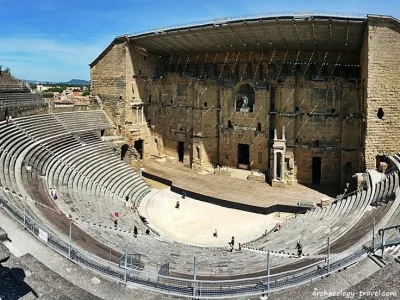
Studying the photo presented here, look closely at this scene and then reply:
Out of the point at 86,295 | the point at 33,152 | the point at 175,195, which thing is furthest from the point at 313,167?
the point at 86,295

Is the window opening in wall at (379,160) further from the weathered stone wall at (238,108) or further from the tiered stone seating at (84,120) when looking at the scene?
the tiered stone seating at (84,120)

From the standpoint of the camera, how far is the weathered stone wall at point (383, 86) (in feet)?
85.0

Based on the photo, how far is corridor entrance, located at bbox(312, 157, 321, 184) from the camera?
34156 millimetres

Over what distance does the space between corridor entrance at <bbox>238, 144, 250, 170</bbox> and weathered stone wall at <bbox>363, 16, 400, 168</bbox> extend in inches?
493

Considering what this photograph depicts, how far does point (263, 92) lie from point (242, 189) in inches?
347

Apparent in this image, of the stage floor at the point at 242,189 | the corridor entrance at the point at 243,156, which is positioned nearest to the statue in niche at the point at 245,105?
the corridor entrance at the point at 243,156

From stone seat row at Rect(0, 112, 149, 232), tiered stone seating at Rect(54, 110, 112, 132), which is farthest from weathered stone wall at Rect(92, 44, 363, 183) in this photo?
stone seat row at Rect(0, 112, 149, 232)

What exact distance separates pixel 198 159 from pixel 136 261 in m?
26.0

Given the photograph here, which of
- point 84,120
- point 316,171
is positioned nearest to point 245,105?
point 316,171

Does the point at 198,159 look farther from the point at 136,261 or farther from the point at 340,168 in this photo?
the point at 136,261

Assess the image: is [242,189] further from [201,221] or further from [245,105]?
[245,105]

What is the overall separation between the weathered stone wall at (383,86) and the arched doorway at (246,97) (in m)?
11.5

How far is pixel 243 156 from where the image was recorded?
125 feet

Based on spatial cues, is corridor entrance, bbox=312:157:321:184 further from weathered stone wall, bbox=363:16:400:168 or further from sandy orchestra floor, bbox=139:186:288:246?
sandy orchestra floor, bbox=139:186:288:246
